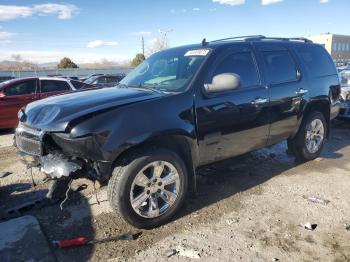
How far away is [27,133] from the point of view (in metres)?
3.87

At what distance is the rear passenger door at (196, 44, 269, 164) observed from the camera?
13.6 ft

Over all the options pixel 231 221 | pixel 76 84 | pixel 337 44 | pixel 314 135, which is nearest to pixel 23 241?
pixel 231 221

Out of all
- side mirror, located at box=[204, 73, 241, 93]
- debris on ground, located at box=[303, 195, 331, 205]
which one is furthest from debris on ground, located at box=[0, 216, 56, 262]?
debris on ground, located at box=[303, 195, 331, 205]

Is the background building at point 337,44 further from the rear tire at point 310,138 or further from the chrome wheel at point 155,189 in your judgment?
the chrome wheel at point 155,189

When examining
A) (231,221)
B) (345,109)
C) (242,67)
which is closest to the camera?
(231,221)

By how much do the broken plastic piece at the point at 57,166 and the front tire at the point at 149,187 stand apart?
1.37 feet

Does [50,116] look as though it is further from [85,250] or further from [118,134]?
[85,250]

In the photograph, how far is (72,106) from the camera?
3.65 metres

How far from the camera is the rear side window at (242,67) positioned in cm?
443

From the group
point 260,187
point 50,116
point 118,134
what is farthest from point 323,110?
point 50,116

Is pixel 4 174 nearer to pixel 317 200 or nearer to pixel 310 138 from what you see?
pixel 317 200

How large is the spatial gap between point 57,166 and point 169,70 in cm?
192

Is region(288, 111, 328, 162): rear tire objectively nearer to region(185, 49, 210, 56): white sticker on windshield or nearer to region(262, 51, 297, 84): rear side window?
region(262, 51, 297, 84): rear side window

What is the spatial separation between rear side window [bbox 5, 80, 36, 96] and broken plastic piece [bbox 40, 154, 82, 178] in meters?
6.96
